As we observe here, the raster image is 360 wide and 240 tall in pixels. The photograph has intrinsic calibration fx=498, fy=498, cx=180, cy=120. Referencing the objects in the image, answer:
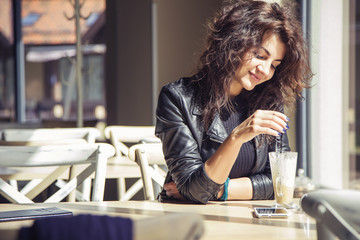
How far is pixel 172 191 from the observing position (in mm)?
1585

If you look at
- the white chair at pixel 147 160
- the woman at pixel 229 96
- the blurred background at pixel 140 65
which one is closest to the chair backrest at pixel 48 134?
the blurred background at pixel 140 65

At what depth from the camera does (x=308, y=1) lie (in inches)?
110

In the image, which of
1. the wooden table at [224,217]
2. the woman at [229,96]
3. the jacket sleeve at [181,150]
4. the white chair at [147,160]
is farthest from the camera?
the white chair at [147,160]

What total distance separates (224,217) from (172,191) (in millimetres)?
337

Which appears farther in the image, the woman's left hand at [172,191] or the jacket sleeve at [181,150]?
the woman's left hand at [172,191]

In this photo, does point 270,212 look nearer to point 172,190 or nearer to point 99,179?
point 172,190

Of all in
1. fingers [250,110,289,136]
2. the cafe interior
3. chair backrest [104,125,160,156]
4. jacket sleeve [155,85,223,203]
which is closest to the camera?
the cafe interior

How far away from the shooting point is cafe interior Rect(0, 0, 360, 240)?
0.80 meters

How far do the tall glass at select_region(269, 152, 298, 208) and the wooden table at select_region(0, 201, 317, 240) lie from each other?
0.20 feet

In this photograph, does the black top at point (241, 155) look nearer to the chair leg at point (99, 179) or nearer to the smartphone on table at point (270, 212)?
the smartphone on table at point (270, 212)

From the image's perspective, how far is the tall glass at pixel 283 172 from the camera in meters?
1.31

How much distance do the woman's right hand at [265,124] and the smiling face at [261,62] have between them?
13.5 inches

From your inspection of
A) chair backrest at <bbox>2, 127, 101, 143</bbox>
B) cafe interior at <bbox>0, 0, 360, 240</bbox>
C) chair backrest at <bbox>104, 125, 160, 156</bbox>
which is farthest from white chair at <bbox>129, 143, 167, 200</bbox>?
chair backrest at <bbox>2, 127, 101, 143</bbox>

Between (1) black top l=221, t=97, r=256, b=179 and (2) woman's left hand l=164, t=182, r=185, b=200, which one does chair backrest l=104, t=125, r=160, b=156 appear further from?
(2) woman's left hand l=164, t=182, r=185, b=200
